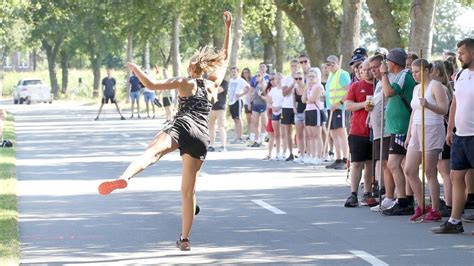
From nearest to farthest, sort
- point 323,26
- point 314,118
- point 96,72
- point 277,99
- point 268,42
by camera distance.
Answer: point 314,118, point 277,99, point 323,26, point 268,42, point 96,72

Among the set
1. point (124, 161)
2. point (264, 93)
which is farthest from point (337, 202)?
point (264, 93)

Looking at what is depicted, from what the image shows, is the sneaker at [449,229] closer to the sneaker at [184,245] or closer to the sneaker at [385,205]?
the sneaker at [385,205]

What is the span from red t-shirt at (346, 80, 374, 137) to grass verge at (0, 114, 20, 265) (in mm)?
4502

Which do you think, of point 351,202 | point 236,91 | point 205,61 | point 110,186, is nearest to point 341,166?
point 351,202

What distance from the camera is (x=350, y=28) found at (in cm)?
2875

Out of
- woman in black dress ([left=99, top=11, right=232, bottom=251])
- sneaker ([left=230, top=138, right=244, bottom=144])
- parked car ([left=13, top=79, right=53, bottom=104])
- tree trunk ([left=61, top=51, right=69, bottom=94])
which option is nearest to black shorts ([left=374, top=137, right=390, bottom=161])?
woman in black dress ([left=99, top=11, right=232, bottom=251])

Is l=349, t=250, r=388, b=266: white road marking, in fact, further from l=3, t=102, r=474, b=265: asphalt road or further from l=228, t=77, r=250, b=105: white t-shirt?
l=228, t=77, r=250, b=105: white t-shirt

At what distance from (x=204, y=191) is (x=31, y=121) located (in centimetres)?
3023

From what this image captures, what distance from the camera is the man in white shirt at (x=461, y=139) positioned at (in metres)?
12.9

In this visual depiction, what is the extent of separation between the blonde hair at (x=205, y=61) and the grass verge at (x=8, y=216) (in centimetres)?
246

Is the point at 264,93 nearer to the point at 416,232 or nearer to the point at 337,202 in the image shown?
the point at 337,202

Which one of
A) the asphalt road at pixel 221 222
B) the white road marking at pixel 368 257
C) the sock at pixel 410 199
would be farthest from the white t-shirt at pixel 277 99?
the white road marking at pixel 368 257

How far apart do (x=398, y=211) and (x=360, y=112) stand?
1.79 m

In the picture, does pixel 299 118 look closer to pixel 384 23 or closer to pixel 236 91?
pixel 384 23
